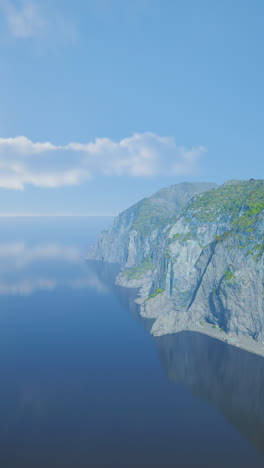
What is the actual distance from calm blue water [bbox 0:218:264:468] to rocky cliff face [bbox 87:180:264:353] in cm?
938

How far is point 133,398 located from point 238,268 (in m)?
54.4

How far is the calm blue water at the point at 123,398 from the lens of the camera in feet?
166

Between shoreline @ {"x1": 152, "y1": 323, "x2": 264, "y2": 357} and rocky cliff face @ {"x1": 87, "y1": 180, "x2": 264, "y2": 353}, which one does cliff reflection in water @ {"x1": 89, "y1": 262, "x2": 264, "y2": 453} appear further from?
rocky cliff face @ {"x1": 87, "y1": 180, "x2": 264, "y2": 353}

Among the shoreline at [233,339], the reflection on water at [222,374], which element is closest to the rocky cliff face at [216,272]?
the shoreline at [233,339]

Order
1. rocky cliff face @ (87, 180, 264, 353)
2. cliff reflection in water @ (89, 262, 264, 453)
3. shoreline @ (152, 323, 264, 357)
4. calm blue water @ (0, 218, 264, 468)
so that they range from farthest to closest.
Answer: rocky cliff face @ (87, 180, 264, 353) → shoreline @ (152, 323, 264, 357) → cliff reflection in water @ (89, 262, 264, 453) → calm blue water @ (0, 218, 264, 468)

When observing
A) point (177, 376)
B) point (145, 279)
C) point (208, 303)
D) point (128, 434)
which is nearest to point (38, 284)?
point (145, 279)

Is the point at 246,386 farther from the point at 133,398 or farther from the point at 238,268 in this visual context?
the point at 238,268

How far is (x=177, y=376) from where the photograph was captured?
7588 centimetres

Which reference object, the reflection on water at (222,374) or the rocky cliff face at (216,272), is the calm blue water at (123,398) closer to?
the reflection on water at (222,374)

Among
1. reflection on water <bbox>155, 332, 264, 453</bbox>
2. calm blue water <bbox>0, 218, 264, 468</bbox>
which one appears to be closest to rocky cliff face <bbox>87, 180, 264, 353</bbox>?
reflection on water <bbox>155, 332, 264, 453</bbox>

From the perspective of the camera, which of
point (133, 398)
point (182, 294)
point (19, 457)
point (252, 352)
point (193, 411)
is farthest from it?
point (182, 294)

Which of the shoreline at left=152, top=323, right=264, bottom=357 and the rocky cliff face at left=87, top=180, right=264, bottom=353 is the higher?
the rocky cliff face at left=87, top=180, right=264, bottom=353

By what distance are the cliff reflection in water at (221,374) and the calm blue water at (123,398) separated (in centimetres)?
25

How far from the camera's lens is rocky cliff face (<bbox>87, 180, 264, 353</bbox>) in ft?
306
